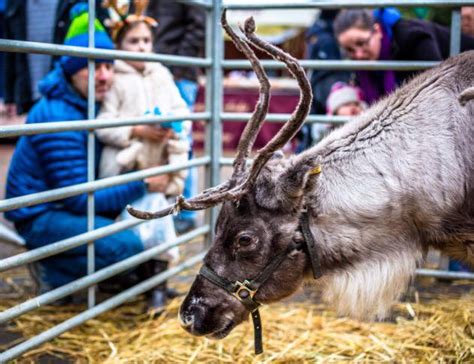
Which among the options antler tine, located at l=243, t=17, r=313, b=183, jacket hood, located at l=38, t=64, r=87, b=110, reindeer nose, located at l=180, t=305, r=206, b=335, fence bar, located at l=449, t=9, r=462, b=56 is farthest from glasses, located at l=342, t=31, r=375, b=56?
reindeer nose, located at l=180, t=305, r=206, b=335

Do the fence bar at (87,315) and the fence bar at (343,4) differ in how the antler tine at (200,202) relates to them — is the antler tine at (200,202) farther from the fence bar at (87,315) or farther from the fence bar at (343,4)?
the fence bar at (343,4)

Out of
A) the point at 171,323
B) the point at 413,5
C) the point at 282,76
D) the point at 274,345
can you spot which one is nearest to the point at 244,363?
the point at 274,345

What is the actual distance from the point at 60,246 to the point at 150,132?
3.39ft

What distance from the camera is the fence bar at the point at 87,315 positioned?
3.05m

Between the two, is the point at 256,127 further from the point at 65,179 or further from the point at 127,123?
the point at 65,179

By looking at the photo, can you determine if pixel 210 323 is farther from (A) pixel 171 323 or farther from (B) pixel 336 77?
(B) pixel 336 77

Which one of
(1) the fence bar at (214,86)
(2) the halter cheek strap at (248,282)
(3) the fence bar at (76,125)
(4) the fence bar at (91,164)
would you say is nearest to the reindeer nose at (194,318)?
(2) the halter cheek strap at (248,282)

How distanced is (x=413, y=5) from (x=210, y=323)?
2.06 metres

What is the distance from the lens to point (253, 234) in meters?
2.87

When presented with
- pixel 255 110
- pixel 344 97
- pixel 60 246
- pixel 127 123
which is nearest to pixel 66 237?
pixel 60 246

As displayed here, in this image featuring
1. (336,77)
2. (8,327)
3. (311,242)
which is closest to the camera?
(311,242)

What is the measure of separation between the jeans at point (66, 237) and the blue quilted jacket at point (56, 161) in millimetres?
61

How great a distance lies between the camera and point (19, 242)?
12.6 ft

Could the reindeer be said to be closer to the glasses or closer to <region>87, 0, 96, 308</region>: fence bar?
<region>87, 0, 96, 308</region>: fence bar
